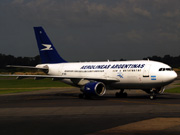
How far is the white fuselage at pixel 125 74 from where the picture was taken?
32.7 meters

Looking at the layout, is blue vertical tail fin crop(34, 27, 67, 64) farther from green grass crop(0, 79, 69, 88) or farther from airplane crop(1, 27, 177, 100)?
green grass crop(0, 79, 69, 88)

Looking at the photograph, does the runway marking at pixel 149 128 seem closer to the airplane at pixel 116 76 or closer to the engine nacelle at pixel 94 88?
the airplane at pixel 116 76

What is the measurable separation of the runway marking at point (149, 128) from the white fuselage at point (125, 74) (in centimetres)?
1470

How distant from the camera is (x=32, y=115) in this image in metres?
21.7

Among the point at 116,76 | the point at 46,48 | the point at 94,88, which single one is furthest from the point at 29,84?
the point at 94,88

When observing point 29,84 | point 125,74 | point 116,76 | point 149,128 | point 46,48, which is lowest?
point 29,84

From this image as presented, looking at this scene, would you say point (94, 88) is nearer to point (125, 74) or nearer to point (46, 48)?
point (125, 74)

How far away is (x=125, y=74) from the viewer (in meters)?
34.9

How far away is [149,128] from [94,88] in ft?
59.4

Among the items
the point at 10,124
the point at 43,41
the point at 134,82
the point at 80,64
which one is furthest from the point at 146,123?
the point at 43,41

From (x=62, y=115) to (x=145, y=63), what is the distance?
1554 centimetres

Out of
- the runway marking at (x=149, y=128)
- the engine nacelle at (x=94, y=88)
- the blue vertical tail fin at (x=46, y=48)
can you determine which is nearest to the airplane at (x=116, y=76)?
the engine nacelle at (x=94, y=88)

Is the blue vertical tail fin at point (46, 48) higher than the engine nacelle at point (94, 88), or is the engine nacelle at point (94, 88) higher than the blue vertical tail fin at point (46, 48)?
the blue vertical tail fin at point (46, 48)

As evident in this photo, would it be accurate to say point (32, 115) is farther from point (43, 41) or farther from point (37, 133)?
point (43, 41)
